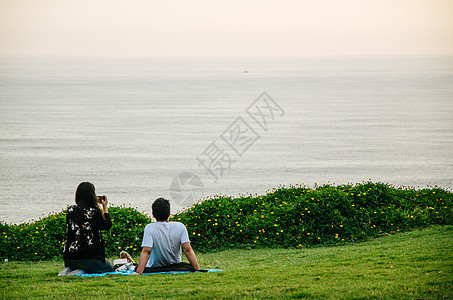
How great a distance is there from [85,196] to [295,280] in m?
3.08

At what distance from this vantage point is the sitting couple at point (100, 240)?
734 cm

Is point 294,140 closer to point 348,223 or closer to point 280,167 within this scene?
point 280,167

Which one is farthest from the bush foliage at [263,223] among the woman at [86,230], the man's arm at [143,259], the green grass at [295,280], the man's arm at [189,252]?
the man's arm at [189,252]

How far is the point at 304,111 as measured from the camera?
79438 mm

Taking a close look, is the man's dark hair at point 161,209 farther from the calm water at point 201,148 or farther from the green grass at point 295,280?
the calm water at point 201,148

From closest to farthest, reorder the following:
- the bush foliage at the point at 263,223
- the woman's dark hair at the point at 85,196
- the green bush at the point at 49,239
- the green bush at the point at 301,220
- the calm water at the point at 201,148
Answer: the woman's dark hair at the point at 85,196, the green bush at the point at 49,239, the bush foliage at the point at 263,223, the green bush at the point at 301,220, the calm water at the point at 201,148

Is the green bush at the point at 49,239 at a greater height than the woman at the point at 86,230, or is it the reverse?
the woman at the point at 86,230

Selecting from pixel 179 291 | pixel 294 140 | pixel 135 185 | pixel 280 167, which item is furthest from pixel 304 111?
pixel 179 291

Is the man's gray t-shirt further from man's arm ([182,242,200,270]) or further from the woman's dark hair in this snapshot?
the woman's dark hair

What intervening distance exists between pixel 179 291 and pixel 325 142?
45039 mm

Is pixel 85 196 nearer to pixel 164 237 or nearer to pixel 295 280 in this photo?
pixel 164 237

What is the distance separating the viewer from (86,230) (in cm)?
755

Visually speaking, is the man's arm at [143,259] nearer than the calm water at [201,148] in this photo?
Yes

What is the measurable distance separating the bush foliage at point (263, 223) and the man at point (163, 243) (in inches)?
119
